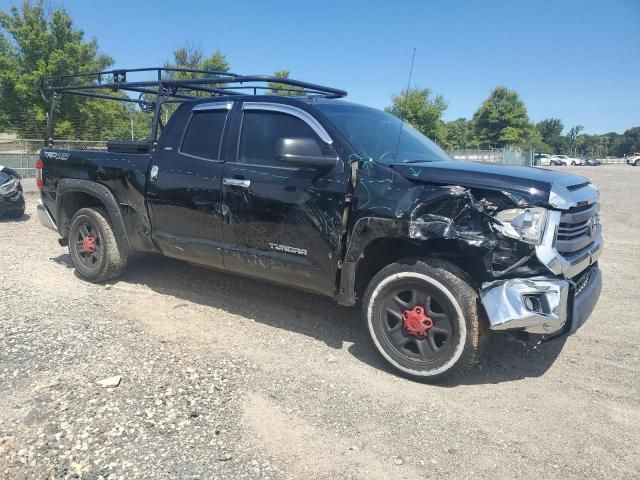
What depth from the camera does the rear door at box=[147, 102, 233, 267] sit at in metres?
4.57

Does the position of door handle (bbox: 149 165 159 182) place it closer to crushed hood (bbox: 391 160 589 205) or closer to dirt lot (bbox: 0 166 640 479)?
dirt lot (bbox: 0 166 640 479)

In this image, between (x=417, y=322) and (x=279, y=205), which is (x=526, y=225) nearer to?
(x=417, y=322)

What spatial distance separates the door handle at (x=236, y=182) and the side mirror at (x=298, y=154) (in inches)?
22.6

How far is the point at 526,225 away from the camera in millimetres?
3244

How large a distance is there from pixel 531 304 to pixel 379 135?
189 cm

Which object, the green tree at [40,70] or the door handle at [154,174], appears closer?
the door handle at [154,174]

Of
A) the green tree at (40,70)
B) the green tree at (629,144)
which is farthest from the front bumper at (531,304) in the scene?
the green tree at (629,144)

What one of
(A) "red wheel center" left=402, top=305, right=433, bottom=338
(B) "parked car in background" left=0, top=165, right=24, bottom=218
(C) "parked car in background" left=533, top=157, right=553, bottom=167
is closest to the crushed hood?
(A) "red wheel center" left=402, top=305, right=433, bottom=338

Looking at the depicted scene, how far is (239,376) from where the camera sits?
370cm

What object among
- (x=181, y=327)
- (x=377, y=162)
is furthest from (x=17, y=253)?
(x=377, y=162)

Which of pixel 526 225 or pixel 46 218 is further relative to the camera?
pixel 46 218

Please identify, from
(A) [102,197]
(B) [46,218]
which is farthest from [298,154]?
(B) [46,218]

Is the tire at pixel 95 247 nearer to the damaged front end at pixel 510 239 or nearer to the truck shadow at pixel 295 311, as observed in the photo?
the truck shadow at pixel 295 311

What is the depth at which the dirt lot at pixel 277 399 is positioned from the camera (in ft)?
9.06
